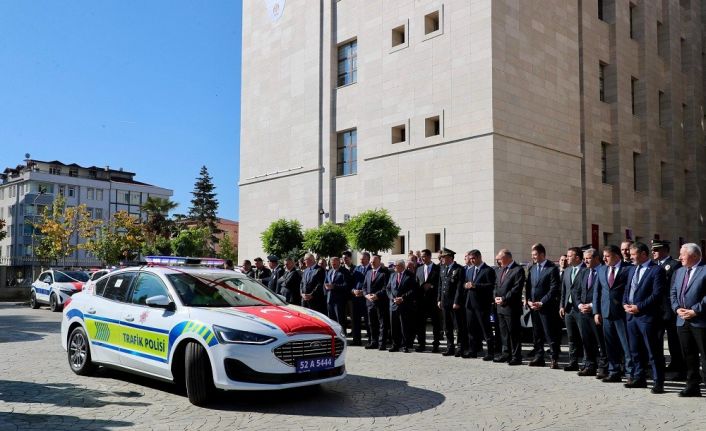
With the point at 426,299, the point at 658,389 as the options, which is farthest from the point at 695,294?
the point at 426,299

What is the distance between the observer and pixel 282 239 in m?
27.1

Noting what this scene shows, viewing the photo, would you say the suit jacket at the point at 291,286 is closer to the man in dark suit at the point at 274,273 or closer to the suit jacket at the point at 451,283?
the man in dark suit at the point at 274,273

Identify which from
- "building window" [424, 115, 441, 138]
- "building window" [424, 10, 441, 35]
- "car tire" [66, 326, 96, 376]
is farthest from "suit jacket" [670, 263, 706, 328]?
"building window" [424, 10, 441, 35]

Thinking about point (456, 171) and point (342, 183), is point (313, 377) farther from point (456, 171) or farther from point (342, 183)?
point (342, 183)

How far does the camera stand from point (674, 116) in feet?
112

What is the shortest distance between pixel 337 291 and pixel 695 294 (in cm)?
743

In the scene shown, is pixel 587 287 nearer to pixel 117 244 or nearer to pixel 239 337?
pixel 239 337

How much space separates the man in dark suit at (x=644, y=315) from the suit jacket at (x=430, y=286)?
16.4ft

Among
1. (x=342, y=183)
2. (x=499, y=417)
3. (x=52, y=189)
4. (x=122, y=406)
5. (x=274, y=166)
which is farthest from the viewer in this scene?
(x=52, y=189)

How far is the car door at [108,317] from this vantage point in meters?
8.72

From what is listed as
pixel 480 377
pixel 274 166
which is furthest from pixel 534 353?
pixel 274 166

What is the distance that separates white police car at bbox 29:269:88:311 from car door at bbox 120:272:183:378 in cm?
1672

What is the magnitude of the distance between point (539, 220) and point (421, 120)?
6.24 meters

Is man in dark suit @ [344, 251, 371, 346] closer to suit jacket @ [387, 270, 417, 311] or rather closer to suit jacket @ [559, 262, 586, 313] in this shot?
suit jacket @ [387, 270, 417, 311]
